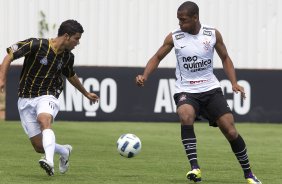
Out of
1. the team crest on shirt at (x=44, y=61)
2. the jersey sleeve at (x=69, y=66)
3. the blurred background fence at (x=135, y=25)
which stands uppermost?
the team crest on shirt at (x=44, y=61)

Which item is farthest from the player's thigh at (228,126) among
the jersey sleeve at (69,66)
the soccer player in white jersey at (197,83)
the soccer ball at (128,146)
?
the jersey sleeve at (69,66)

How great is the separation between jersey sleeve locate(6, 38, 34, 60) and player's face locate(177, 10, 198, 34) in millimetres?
1831

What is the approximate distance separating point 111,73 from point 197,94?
12661 millimetres

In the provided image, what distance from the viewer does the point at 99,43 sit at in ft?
93.0

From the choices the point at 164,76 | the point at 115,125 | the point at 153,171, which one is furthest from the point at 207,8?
the point at 153,171

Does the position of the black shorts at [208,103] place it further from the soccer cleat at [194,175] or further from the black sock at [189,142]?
the soccer cleat at [194,175]

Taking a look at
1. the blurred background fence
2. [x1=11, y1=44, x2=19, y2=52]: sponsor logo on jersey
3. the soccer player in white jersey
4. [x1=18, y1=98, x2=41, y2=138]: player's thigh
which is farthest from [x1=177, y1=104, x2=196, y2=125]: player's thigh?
the blurred background fence

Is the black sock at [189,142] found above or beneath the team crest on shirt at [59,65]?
beneath

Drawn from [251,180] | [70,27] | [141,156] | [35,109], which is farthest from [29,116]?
[141,156]

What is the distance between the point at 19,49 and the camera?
12141mm

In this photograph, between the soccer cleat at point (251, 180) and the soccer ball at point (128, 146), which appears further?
the soccer ball at point (128, 146)

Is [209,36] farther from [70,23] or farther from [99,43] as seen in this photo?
[99,43]

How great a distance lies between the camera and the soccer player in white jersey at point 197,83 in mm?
11727

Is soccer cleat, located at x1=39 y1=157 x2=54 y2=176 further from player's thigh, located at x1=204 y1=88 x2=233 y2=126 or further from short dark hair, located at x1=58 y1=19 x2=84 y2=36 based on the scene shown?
player's thigh, located at x1=204 y1=88 x2=233 y2=126
